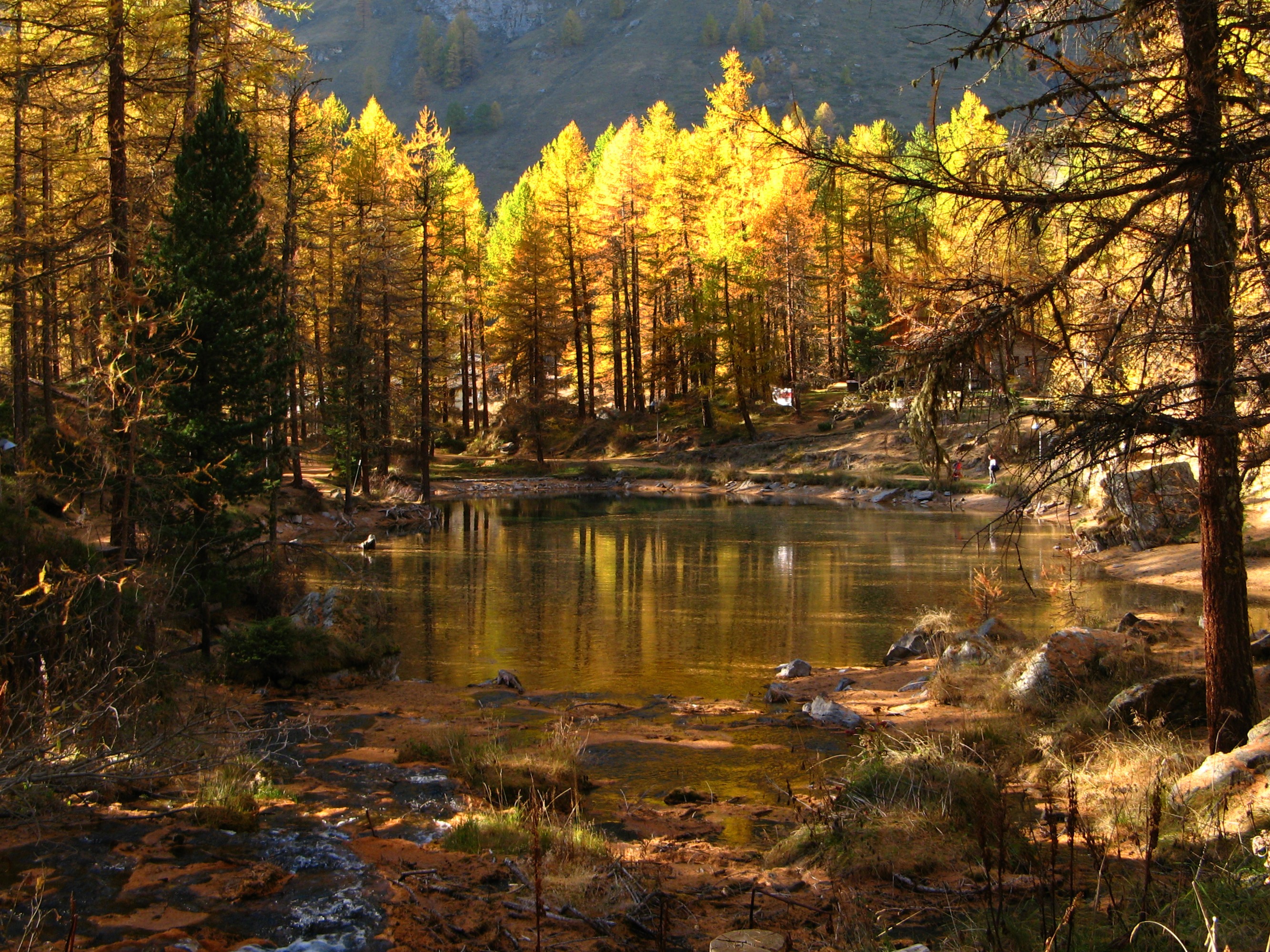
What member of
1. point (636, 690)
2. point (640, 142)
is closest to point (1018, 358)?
point (636, 690)

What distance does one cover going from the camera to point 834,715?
11.1 metres

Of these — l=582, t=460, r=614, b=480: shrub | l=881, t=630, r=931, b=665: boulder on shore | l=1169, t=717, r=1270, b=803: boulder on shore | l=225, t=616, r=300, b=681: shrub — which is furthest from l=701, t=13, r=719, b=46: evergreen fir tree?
l=1169, t=717, r=1270, b=803: boulder on shore

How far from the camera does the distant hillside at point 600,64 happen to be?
430ft

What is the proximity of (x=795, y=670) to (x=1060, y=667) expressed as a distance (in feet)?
12.7

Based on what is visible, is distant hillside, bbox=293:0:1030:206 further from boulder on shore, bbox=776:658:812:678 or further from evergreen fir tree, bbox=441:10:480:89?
boulder on shore, bbox=776:658:812:678

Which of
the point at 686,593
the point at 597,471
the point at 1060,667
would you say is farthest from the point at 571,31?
the point at 1060,667

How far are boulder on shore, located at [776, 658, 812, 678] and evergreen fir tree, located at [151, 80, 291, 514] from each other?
8434 mm

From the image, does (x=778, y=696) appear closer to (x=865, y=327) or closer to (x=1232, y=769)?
(x=1232, y=769)

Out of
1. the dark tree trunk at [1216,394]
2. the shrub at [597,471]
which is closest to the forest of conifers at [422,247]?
the dark tree trunk at [1216,394]

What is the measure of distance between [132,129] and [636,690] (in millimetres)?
13485

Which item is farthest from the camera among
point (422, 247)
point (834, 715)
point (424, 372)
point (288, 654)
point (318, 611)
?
point (422, 247)

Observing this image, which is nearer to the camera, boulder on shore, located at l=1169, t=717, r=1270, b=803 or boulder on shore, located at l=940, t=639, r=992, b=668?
boulder on shore, located at l=1169, t=717, r=1270, b=803

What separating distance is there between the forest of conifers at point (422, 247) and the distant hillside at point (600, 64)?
301 ft

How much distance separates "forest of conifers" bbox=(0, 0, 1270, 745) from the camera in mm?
6273
